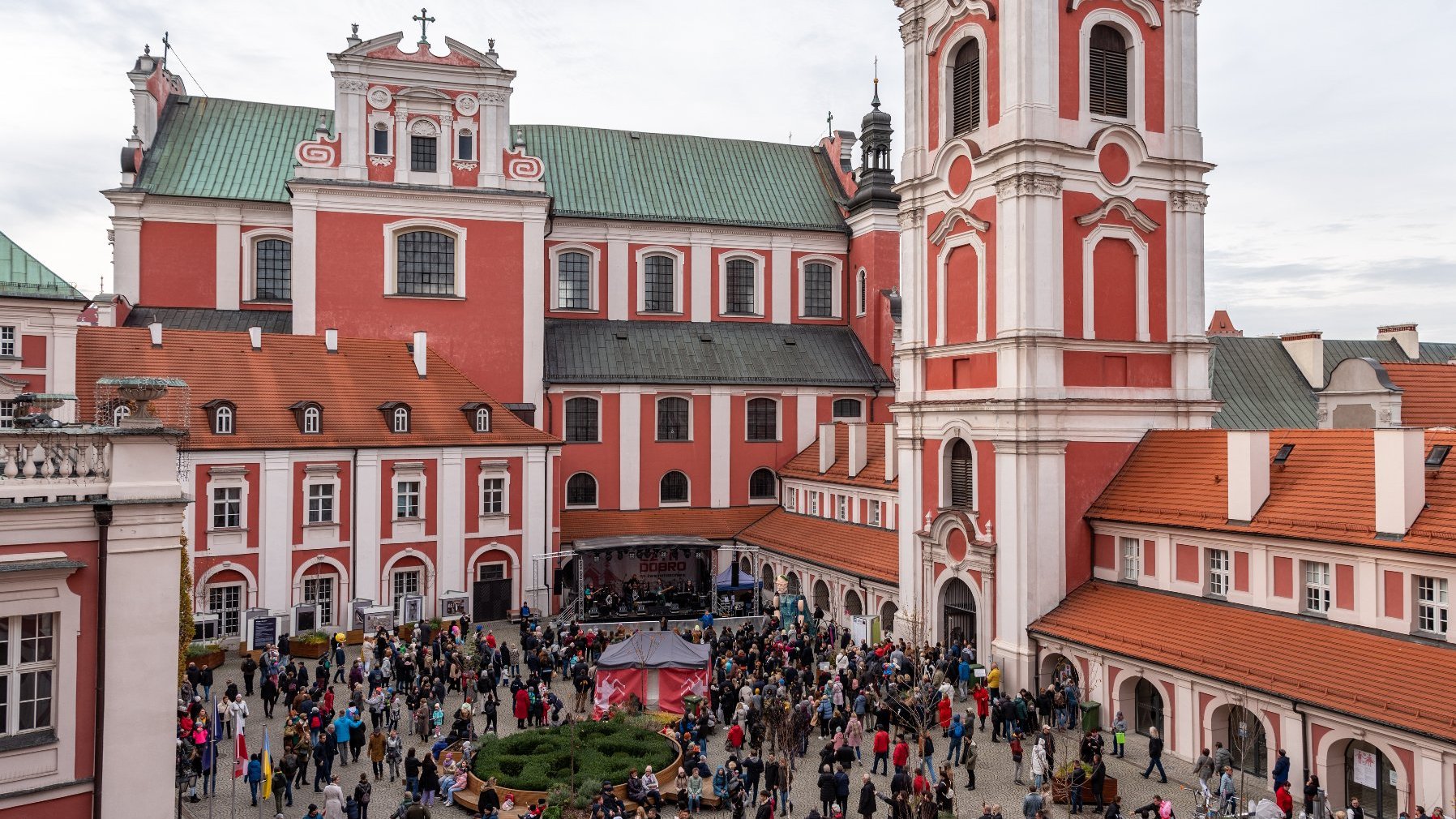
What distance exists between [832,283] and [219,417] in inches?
1071

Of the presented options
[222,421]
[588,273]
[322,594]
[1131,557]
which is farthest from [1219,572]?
[588,273]

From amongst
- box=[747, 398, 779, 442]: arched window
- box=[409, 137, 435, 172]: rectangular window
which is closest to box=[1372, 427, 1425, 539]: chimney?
box=[747, 398, 779, 442]: arched window

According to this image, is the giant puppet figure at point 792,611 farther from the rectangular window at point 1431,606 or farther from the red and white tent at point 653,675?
the rectangular window at point 1431,606

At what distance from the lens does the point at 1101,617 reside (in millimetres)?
23922

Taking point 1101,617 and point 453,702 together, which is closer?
point 1101,617

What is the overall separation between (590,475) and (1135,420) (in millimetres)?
22150

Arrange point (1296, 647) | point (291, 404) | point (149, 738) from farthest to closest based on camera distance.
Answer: point (291, 404) → point (1296, 647) → point (149, 738)

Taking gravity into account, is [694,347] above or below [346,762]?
above

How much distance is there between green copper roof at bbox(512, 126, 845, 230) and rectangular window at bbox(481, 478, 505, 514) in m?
13.8

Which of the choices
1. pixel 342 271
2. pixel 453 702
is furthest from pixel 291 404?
pixel 453 702

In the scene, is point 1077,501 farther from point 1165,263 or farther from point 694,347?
point 694,347

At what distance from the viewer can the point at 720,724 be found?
77.7ft

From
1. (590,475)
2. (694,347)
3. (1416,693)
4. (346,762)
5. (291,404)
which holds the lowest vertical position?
(346,762)

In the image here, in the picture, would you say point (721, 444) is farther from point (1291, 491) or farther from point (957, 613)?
point (1291, 491)
